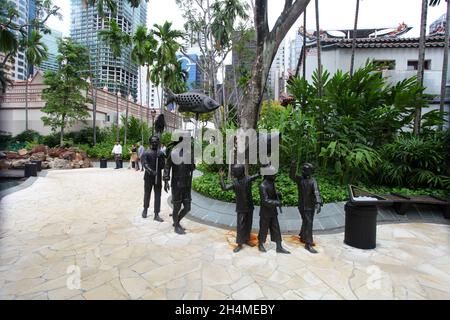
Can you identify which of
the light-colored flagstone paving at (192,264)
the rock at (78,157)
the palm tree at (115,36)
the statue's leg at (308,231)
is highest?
→ the palm tree at (115,36)

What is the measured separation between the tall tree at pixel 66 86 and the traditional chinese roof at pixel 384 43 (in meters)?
16.1

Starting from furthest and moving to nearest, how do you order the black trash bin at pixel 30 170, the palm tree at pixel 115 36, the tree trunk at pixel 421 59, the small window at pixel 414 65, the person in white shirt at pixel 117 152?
1. the palm tree at pixel 115 36
2. the person in white shirt at pixel 117 152
3. the small window at pixel 414 65
4. the black trash bin at pixel 30 170
5. the tree trunk at pixel 421 59

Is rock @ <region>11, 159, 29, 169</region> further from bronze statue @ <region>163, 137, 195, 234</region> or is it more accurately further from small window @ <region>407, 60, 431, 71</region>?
small window @ <region>407, 60, 431, 71</region>

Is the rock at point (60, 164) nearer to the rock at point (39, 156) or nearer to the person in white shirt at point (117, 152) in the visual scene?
the rock at point (39, 156)

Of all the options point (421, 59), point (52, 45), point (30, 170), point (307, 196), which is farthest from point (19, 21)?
point (52, 45)

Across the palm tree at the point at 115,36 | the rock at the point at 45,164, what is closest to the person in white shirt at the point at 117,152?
the rock at the point at 45,164

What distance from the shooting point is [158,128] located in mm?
5047

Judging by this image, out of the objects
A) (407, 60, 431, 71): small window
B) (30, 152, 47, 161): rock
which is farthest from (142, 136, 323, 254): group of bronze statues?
(30, 152, 47, 161): rock

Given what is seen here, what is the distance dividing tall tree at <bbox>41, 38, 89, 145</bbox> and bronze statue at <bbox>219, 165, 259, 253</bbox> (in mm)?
17602

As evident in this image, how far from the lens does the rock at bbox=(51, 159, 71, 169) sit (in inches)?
528

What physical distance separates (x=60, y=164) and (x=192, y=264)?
13.3m

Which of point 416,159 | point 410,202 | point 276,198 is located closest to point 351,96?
point 416,159

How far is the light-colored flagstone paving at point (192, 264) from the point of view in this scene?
2.69 metres
